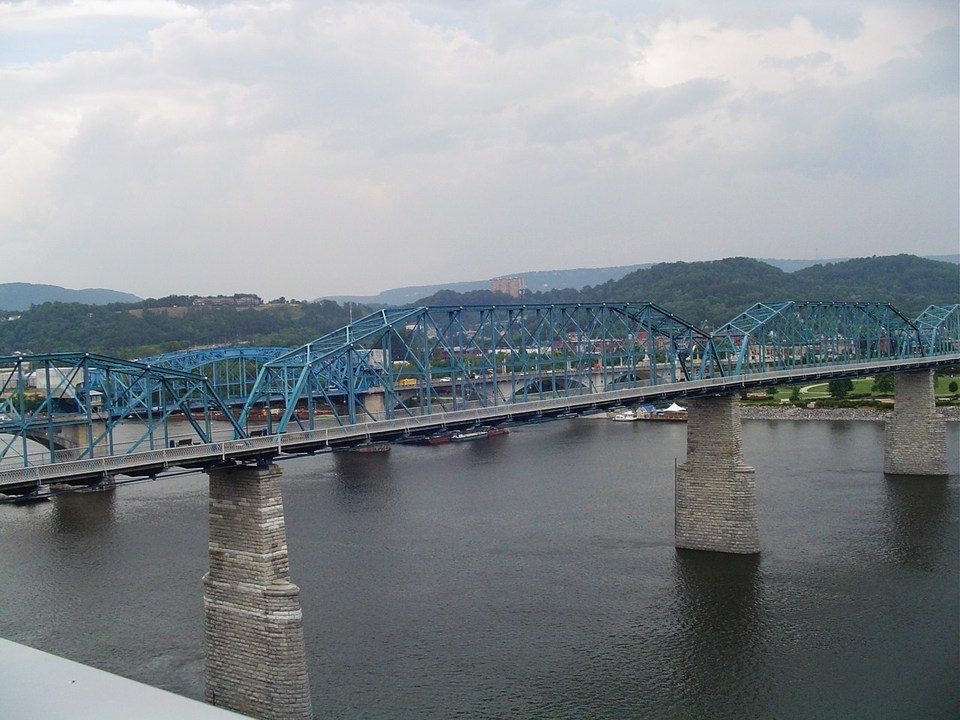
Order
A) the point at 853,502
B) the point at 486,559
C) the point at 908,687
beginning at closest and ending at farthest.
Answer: the point at 908,687, the point at 486,559, the point at 853,502

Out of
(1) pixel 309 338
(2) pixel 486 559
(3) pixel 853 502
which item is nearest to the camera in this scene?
(2) pixel 486 559

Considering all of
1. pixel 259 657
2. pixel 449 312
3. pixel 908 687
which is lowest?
pixel 908 687

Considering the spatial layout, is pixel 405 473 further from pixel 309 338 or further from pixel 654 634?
pixel 309 338

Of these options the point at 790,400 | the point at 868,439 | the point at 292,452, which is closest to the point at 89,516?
the point at 292,452

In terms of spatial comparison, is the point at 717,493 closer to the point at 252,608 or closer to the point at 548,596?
the point at 548,596

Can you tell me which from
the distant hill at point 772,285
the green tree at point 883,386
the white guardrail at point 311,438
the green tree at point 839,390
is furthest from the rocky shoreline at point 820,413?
the distant hill at point 772,285

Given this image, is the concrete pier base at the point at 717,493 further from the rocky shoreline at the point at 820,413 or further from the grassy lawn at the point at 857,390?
the grassy lawn at the point at 857,390

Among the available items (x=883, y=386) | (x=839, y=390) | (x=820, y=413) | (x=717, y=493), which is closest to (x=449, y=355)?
(x=717, y=493)
